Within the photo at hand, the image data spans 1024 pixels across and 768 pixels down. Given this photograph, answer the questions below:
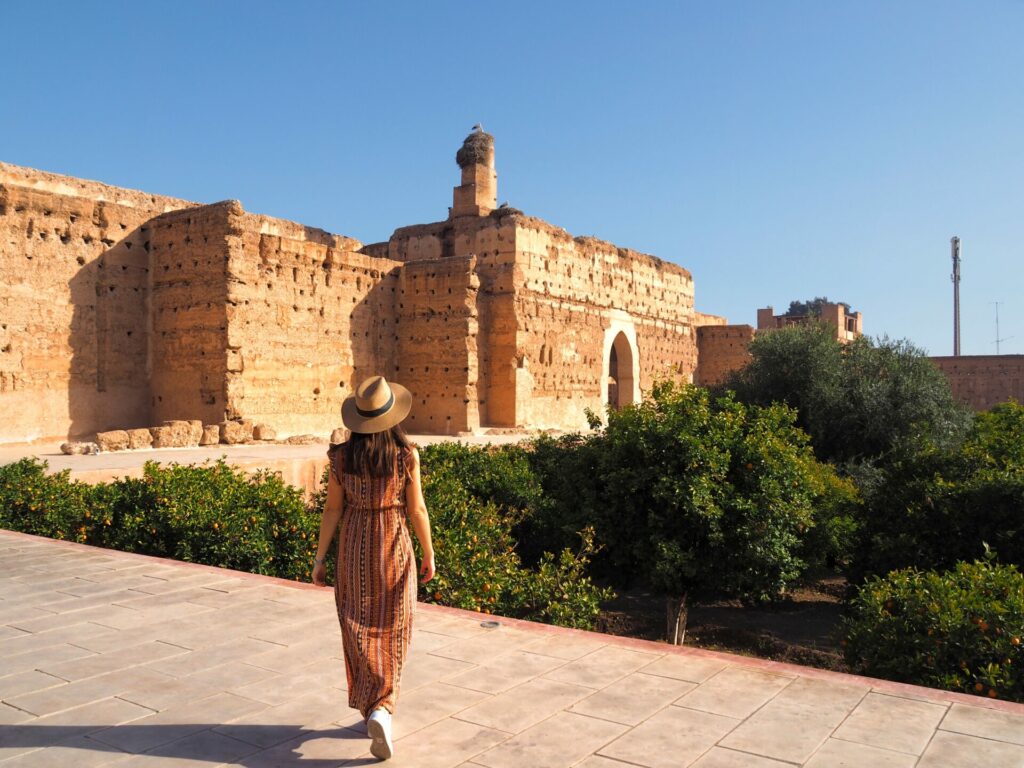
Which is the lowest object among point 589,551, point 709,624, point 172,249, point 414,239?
point 709,624

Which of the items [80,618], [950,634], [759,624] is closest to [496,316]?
[759,624]

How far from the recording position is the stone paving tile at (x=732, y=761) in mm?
3143

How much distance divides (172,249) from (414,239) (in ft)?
28.5

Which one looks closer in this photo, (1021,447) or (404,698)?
(404,698)

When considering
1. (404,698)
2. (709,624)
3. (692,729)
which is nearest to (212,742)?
(404,698)

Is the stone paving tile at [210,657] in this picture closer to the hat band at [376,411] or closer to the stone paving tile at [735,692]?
the hat band at [376,411]

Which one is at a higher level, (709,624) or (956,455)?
(956,455)

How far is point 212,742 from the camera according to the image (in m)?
3.35

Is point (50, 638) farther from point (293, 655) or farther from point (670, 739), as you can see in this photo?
point (670, 739)

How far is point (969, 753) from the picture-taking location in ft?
10.5

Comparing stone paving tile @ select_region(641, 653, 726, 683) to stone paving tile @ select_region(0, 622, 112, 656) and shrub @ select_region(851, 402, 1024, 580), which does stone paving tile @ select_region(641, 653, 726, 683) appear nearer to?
stone paving tile @ select_region(0, 622, 112, 656)

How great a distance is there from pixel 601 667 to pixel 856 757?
1.35m

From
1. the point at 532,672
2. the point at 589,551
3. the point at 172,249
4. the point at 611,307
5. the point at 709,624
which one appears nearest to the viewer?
the point at 532,672

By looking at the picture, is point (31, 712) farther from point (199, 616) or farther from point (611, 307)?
point (611, 307)
